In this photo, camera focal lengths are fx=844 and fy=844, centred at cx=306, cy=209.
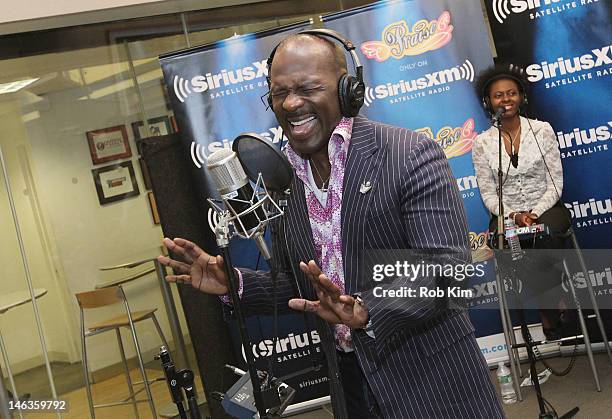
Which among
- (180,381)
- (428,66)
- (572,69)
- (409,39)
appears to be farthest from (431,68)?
(180,381)

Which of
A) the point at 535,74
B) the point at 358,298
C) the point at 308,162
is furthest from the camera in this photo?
the point at 535,74

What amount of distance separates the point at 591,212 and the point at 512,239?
1.13 m

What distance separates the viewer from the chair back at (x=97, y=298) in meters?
5.45

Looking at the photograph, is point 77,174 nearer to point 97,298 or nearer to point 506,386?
point 97,298

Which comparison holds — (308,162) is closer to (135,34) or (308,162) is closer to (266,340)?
(266,340)

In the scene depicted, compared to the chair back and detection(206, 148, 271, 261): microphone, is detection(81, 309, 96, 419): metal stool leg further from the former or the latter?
detection(206, 148, 271, 261): microphone

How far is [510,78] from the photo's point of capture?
4906 mm

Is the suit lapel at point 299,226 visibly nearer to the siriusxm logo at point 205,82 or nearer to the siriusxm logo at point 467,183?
the siriusxm logo at point 205,82

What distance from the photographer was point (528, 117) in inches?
202

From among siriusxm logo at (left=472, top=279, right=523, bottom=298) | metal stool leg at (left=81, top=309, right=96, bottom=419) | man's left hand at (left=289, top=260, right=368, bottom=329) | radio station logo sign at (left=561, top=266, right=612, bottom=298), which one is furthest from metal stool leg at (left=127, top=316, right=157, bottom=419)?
man's left hand at (left=289, top=260, right=368, bottom=329)

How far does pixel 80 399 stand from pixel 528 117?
343 centimetres

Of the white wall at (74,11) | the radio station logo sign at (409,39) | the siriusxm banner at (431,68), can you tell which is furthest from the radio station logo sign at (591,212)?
the white wall at (74,11)

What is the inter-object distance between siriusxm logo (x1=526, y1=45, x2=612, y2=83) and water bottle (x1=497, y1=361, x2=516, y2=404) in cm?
176

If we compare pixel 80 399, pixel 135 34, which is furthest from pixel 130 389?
pixel 135 34
